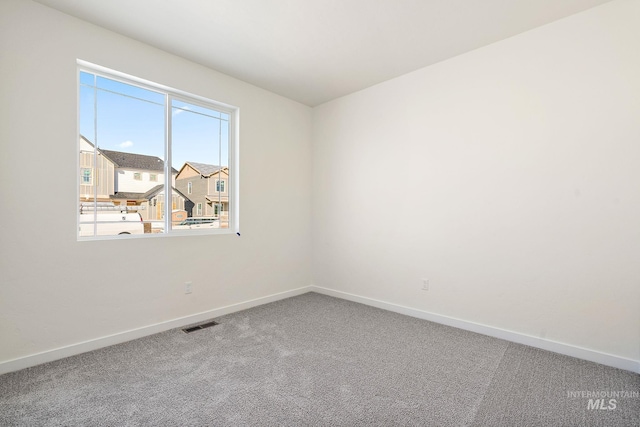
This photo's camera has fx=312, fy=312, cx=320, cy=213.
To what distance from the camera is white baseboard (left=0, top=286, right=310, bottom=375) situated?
2.29 metres

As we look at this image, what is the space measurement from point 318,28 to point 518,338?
10.6 ft

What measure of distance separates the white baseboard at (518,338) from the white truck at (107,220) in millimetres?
2710

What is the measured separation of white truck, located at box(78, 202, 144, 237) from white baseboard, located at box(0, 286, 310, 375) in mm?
903

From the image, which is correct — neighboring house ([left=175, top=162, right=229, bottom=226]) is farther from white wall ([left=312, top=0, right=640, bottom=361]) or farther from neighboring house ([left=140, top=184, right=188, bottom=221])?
white wall ([left=312, top=0, right=640, bottom=361])

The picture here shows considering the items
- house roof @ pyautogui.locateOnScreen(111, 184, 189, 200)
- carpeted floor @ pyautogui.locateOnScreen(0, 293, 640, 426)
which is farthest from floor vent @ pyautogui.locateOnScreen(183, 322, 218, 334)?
house roof @ pyautogui.locateOnScreen(111, 184, 189, 200)

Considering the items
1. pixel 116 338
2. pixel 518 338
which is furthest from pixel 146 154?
pixel 518 338

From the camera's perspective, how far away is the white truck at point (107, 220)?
2.67 m

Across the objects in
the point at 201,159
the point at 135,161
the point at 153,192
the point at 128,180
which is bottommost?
the point at 153,192

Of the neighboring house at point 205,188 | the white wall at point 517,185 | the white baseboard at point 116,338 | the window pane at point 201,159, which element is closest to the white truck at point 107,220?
the window pane at point 201,159

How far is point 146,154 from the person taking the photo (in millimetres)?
3066

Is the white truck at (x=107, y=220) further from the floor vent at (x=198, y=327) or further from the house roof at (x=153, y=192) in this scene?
the floor vent at (x=198, y=327)

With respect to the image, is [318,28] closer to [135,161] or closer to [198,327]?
[135,161]

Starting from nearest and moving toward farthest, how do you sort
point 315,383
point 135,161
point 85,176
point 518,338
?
point 315,383 → point 85,176 → point 518,338 → point 135,161

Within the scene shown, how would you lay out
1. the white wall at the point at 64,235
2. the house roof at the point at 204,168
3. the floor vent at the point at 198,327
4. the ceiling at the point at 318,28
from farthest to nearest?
the house roof at the point at 204,168 < the floor vent at the point at 198,327 < the ceiling at the point at 318,28 < the white wall at the point at 64,235
